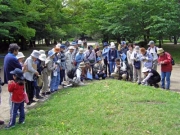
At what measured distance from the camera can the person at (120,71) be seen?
38.1 ft

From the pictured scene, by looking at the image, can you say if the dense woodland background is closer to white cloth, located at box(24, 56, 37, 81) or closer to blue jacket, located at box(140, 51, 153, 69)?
white cloth, located at box(24, 56, 37, 81)

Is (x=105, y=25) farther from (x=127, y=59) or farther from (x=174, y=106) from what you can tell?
(x=174, y=106)

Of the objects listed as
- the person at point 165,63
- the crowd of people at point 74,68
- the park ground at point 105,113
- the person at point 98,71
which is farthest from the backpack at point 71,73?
the person at point 165,63

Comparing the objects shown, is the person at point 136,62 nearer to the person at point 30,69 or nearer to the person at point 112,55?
the person at point 112,55

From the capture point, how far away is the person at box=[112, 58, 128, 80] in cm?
1161

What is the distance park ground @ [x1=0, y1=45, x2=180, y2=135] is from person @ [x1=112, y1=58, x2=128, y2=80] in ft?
8.32

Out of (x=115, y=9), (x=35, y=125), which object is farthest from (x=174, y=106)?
(x=115, y=9)

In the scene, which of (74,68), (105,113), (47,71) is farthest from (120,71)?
(105,113)

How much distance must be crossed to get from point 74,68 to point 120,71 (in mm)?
2063

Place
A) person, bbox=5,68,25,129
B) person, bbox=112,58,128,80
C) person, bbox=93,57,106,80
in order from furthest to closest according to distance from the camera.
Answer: person, bbox=93,57,106,80 → person, bbox=112,58,128,80 → person, bbox=5,68,25,129

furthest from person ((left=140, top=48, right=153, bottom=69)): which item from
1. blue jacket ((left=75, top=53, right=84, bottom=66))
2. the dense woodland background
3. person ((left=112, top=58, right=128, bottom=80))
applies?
the dense woodland background

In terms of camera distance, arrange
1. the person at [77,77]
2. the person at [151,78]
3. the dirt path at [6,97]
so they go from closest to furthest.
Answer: the dirt path at [6,97] → the person at [151,78] → the person at [77,77]

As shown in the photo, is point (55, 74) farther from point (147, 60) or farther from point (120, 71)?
point (147, 60)

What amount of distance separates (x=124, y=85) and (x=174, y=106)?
279 centimetres
